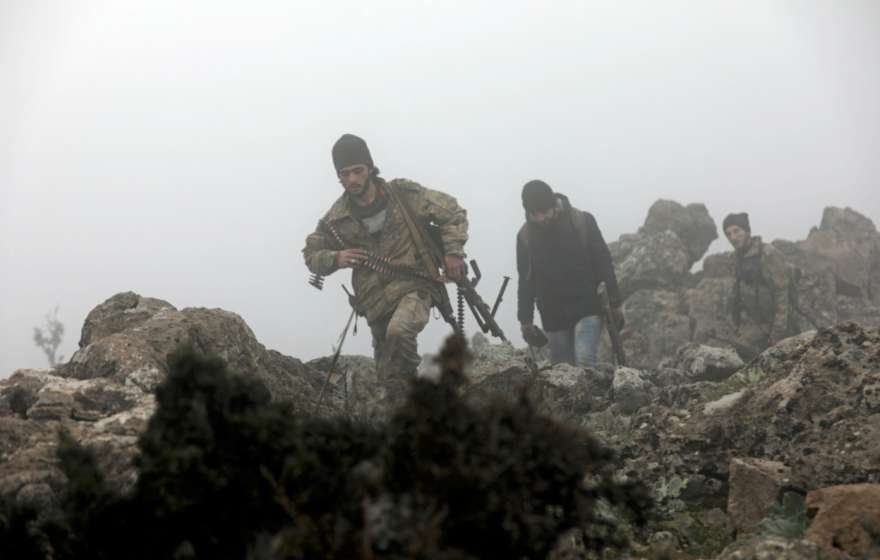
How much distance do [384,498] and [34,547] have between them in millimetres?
1686

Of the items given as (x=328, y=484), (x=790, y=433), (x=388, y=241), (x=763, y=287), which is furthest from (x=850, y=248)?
(x=328, y=484)

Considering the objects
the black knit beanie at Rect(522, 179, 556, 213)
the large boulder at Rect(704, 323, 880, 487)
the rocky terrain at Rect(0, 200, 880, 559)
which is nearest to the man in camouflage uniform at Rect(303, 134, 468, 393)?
the rocky terrain at Rect(0, 200, 880, 559)

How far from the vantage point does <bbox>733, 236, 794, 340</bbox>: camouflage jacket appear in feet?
52.9

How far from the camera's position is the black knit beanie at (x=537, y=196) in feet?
42.3

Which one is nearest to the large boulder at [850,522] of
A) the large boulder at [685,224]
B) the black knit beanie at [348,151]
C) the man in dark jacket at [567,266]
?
the black knit beanie at [348,151]

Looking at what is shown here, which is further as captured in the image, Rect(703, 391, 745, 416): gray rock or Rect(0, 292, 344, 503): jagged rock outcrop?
Rect(703, 391, 745, 416): gray rock

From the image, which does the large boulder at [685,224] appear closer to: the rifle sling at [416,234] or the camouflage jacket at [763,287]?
the camouflage jacket at [763,287]

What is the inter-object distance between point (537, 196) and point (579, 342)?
2.41m

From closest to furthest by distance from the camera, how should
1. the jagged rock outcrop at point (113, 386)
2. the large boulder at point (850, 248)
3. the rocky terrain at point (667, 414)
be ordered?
1. the rocky terrain at point (667, 414)
2. the jagged rock outcrop at point (113, 386)
3. the large boulder at point (850, 248)

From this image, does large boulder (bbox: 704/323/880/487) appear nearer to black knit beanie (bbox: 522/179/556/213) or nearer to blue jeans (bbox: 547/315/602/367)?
blue jeans (bbox: 547/315/602/367)

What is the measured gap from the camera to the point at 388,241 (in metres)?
10.0

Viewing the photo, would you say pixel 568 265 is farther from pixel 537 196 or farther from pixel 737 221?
pixel 737 221

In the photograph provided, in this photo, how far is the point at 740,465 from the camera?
17.6ft

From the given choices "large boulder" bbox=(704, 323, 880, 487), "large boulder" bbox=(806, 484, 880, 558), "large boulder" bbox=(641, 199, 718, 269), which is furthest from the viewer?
Result: "large boulder" bbox=(641, 199, 718, 269)
